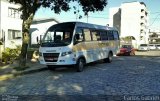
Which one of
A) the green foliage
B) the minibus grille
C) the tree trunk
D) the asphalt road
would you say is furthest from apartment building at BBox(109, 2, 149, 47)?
the asphalt road

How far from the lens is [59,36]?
50.9 ft

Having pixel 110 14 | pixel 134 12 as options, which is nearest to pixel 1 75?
pixel 134 12

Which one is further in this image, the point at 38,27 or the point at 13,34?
the point at 38,27

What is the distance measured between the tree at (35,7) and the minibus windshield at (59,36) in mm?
1621

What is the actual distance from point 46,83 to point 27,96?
2.73 meters

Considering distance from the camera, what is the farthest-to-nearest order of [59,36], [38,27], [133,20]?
[133,20] → [38,27] → [59,36]

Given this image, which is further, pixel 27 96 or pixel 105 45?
pixel 105 45

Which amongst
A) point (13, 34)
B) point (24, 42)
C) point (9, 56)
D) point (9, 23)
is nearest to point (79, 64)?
point (24, 42)

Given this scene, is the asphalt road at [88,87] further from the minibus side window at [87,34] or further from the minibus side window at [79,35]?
the minibus side window at [87,34]

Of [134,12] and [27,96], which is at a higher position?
[134,12]

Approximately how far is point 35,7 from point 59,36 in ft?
9.16

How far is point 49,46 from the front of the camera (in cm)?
1515

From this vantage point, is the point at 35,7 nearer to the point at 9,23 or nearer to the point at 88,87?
the point at 88,87

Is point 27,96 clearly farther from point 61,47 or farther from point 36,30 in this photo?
point 36,30
